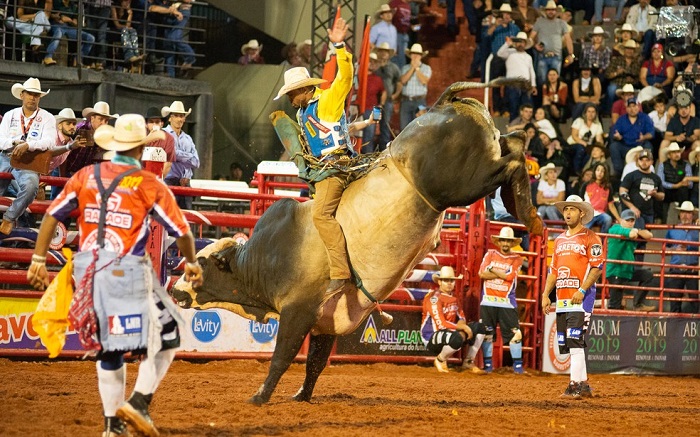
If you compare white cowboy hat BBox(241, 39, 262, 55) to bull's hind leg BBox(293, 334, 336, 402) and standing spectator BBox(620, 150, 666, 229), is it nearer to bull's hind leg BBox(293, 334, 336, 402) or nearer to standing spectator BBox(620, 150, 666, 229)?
standing spectator BBox(620, 150, 666, 229)

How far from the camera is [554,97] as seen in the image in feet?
65.9

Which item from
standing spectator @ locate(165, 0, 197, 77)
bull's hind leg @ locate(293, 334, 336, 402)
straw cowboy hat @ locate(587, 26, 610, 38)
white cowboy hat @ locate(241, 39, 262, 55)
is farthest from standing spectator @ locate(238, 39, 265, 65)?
→ bull's hind leg @ locate(293, 334, 336, 402)

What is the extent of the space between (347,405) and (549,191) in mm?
A: 8911

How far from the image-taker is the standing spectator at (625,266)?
1512cm

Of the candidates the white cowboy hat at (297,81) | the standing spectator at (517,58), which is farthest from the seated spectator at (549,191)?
the white cowboy hat at (297,81)

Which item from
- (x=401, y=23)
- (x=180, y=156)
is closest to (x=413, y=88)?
(x=401, y=23)

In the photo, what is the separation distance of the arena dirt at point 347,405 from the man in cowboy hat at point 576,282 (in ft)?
1.28

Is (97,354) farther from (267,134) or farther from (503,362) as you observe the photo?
(267,134)

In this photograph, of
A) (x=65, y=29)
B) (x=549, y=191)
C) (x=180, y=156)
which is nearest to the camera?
(x=180, y=156)

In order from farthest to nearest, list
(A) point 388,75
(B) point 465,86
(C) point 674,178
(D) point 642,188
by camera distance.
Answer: (A) point 388,75
(C) point 674,178
(D) point 642,188
(B) point 465,86

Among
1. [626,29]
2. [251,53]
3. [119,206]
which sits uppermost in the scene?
[626,29]

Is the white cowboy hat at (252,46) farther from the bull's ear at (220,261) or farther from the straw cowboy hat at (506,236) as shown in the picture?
the bull's ear at (220,261)

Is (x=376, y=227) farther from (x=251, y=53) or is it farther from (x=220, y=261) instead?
(x=251, y=53)

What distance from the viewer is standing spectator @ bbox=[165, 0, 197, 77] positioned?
17.3 metres
